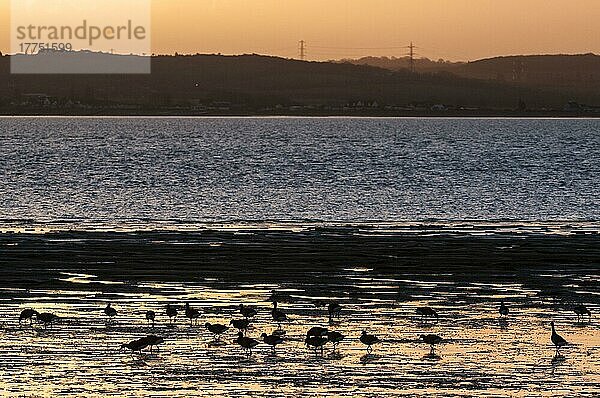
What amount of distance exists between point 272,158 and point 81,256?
289 ft

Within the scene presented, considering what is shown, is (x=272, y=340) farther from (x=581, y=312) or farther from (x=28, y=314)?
(x=581, y=312)

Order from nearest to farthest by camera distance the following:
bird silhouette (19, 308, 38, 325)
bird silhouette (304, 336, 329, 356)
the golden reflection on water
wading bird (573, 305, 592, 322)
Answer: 1. the golden reflection on water
2. bird silhouette (304, 336, 329, 356)
3. bird silhouette (19, 308, 38, 325)
4. wading bird (573, 305, 592, 322)

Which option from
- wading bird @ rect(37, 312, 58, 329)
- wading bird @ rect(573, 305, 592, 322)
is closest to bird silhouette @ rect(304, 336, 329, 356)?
wading bird @ rect(37, 312, 58, 329)

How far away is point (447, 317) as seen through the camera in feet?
86.6

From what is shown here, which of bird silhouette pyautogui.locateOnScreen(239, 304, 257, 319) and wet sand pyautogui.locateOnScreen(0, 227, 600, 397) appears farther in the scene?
bird silhouette pyautogui.locateOnScreen(239, 304, 257, 319)

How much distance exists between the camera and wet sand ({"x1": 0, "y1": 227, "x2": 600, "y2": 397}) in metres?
20.8

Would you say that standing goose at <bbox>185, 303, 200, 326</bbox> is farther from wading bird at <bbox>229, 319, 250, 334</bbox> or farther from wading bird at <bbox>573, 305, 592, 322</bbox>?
wading bird at <bbox>573, 305, 592, 322</bbox>

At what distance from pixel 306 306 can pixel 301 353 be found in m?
4.97

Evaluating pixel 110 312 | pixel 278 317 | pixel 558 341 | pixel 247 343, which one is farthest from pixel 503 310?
pixel 110 312

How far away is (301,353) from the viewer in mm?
23125

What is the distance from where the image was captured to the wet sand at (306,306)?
68.3 ft

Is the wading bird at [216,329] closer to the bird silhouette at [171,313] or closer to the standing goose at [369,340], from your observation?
the bird silhouette at [171,313]

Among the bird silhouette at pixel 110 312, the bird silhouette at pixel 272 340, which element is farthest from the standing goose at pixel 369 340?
the bird silhouette at pixel 110 312

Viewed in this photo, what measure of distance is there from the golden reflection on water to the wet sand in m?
0.05
